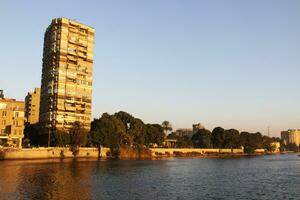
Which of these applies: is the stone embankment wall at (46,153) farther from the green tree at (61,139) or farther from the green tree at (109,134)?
the green tree at (61,139)

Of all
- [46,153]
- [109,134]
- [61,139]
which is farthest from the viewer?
[109,134]

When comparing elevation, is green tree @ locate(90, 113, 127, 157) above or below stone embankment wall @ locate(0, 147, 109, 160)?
above

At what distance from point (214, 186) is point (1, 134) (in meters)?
117

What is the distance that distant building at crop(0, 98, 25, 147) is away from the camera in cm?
16025

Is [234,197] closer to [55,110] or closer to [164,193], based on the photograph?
[164,193]

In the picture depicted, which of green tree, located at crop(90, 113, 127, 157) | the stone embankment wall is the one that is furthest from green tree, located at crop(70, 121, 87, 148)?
green tree, located at crop(90, 113, 127, 157)

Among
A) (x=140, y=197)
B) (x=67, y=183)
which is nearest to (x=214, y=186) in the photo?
(x=140, y=197)

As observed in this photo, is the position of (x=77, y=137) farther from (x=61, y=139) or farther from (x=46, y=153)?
(x=46, y=153)

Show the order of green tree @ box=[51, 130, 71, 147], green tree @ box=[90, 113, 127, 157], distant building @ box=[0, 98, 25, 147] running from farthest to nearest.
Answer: green tree @ box=[90, 113, 127, 157] → green tree @ box=[51, 130, 71, 147] → distant building @ box=[0, 98, 25, 147]

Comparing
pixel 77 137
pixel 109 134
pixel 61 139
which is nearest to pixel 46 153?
pixel 61 139

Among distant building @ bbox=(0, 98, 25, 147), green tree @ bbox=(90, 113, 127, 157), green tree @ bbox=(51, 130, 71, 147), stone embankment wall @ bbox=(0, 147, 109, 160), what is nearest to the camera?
stone embankment wall @ bbox=(0, 147, 109, 160)

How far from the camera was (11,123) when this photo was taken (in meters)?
162

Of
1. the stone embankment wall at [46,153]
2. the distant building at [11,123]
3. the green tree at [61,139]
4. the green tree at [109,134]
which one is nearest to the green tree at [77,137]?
the green tree at [61,139]

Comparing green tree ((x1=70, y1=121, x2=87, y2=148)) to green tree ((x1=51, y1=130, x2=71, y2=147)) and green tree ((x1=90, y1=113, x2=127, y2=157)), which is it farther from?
green tree ((x1=90, y1=113, x2=127, y2=157))
